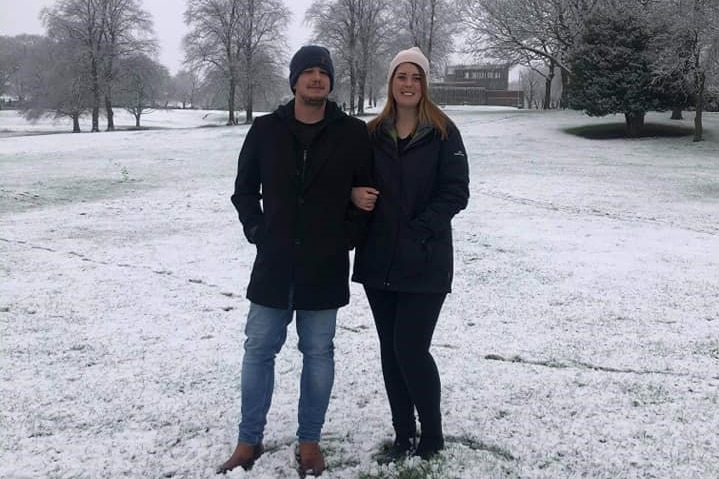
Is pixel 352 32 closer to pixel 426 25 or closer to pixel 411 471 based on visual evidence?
pixel 426 25

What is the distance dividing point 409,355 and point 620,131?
27.6 metres

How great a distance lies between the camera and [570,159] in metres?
19.4

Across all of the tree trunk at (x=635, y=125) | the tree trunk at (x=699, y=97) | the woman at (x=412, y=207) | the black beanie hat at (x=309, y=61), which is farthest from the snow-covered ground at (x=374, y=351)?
the tree trunk at (x=635, y=125)

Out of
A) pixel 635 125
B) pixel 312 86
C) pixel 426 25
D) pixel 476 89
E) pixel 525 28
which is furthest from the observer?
pixel 476 89

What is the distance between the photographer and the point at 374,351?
4.49 m

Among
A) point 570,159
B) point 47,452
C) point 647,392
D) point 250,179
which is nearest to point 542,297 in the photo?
point 647,392

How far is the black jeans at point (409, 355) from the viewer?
2.83 meters

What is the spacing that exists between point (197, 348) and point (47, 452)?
150 cm

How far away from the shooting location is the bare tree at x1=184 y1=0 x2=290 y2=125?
37.7m

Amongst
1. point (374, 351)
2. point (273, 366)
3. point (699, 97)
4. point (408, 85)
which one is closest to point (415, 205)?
point (408, 85)

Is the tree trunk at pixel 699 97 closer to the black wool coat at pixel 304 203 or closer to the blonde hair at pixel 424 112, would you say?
the blonde hair at pixel 424 112

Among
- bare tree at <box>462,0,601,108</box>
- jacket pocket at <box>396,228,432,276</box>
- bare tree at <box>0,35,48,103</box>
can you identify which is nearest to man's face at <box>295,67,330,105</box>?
jacket pocket at <box>396,228,432,276</box>

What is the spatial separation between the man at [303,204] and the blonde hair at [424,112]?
0.63ft

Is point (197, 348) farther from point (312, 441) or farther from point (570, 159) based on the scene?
point (570, 159)
